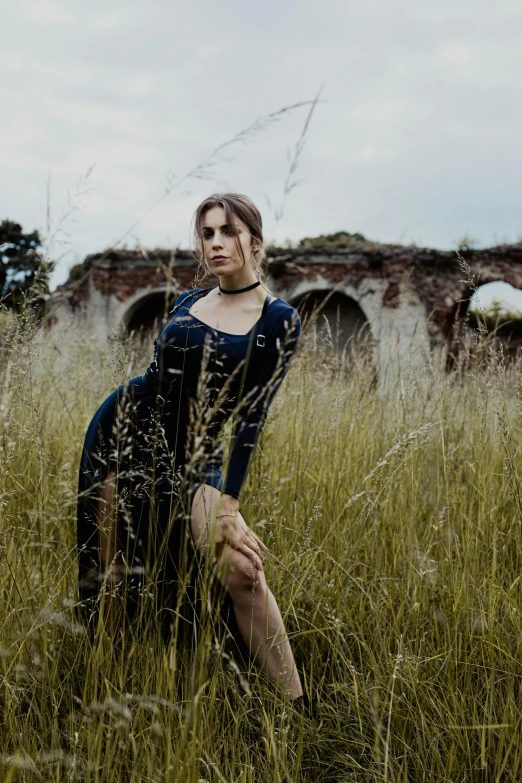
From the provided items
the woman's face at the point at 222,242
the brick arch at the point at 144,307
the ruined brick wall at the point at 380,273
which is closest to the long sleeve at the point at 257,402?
the woman's face at the point at 222,242

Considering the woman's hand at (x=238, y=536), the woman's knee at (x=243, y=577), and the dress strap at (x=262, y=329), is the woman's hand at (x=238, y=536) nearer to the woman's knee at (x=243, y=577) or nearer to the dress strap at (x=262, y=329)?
the woman's knee at (x=243, y=577)

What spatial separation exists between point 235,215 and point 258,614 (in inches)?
48.6

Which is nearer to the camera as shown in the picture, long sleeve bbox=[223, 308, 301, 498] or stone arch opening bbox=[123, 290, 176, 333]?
long sleeve bbox=[223, 308, 301, 498]

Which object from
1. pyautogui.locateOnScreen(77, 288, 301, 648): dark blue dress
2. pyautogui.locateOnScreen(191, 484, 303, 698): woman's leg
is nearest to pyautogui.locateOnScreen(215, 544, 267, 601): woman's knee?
pyautogui.locateOnScreen(191, 484, 303, 698): woman's leg

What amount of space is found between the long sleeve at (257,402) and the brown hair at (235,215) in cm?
30

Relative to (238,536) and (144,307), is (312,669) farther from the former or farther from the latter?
(144,307)

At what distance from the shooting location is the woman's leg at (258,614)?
1.64 metres

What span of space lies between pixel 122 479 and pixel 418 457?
123 cm

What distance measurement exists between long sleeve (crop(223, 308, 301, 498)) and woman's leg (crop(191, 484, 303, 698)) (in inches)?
4.0

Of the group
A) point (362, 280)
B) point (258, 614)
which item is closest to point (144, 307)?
point (362, 280)

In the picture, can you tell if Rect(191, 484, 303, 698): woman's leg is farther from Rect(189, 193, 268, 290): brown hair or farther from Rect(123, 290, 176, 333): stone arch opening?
Rect(123, 290, 176, 333): stone arch opening

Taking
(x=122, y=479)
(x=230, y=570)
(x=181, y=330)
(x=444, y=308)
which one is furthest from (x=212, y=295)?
(x=444, y=308)

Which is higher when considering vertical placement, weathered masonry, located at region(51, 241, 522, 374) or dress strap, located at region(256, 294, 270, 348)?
weathered masonry, located at region(51, 241, 522, 374)

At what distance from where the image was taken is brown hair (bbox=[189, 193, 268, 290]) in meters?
2.06
